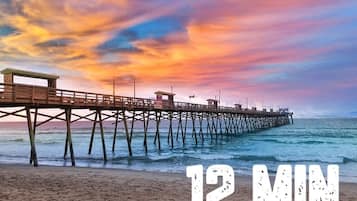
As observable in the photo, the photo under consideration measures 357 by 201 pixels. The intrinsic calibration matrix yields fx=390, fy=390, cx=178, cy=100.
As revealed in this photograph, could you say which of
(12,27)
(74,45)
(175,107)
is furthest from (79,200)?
(175,107)

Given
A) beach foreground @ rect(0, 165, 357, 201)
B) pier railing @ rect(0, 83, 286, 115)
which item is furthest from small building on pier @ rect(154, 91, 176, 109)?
beach foreground @ rect(0, 165, 357, 201)

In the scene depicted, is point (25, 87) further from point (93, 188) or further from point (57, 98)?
point (93, 188)

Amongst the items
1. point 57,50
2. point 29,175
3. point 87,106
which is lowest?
point 29,175

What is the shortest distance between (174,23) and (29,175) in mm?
10784

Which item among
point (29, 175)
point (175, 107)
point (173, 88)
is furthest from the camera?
point (173, 88)

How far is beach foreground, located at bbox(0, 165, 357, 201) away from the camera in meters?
9.99

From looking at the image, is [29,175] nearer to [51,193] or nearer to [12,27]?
[51,193]

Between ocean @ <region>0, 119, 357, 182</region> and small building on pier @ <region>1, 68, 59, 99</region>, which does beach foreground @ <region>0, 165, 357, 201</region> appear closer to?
small building on pier @ <region>1, 68, 59, 99</region>

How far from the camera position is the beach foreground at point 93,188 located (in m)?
9.99

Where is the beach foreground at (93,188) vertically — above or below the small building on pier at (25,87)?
below

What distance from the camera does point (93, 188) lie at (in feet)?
37.1

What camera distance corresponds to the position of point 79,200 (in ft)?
30.9

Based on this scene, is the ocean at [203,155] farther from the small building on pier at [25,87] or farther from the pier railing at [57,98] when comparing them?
the small building on pier at [25,87]

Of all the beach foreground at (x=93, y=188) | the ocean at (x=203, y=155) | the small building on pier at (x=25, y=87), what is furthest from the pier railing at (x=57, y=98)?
the beach foreground at (x=93, y=188)
